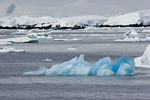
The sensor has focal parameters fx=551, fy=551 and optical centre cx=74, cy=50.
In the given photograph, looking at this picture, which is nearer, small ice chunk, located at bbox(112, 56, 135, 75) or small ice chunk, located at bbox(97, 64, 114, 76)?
small ice chunk, located at bbox(112, 56, 135, 75)

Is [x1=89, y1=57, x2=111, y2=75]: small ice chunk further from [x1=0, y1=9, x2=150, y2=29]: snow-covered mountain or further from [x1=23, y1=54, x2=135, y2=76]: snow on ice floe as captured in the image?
[x1=0, y1=9, x2=150, y2=29]: snow-covered mountain

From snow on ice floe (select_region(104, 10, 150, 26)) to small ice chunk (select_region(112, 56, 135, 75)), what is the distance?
419 feet

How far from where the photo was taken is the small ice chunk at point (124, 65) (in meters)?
20.4

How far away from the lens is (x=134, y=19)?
508ft

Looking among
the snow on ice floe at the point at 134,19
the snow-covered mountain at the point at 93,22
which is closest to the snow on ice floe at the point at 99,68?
the snow-covered mountain at the point at 93,22

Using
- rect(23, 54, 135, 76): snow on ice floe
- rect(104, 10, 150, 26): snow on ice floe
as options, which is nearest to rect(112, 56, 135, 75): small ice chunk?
rect(23, 54, 135, 76): snow on ice floe

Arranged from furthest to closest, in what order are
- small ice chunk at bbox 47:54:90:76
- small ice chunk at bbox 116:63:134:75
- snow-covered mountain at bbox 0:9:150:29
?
snow-covered mountain at bbox 0:9:150:29, small ice chunk at bbox 47:54:90:76, small ice chunk at bbox 116:63:134:75

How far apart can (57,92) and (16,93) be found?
1277 millimetres

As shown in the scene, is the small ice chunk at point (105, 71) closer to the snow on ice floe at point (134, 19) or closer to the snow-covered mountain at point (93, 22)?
the snow-covered mountain at point (93, 22)

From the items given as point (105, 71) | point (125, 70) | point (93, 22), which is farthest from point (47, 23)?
point (105, 71)

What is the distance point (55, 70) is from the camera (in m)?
21.1

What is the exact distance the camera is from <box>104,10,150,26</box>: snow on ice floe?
490ft

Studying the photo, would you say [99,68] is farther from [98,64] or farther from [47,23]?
[47,23]

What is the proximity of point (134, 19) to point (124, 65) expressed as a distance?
135694 millimetres
